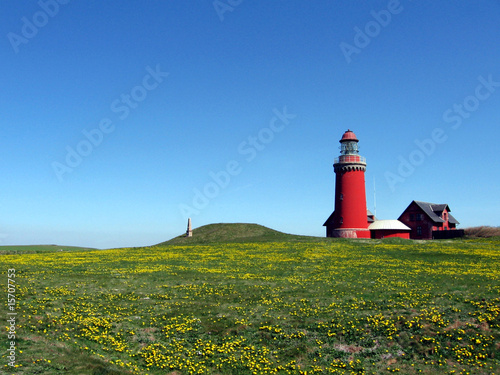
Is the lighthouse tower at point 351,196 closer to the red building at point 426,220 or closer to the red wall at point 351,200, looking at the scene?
the red wall at point 351,200

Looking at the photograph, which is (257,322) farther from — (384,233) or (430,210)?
(430,210)

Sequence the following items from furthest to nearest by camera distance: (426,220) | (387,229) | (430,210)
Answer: (430,210) < (426,220) < (387,229)

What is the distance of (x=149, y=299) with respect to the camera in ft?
88.6

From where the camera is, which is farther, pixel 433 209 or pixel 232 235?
pixel 433 209

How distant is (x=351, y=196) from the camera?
74.6 metres

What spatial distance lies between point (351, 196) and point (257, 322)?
2203 inches

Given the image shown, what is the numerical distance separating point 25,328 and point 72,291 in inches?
315

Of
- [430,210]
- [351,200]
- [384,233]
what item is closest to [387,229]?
[384,233]

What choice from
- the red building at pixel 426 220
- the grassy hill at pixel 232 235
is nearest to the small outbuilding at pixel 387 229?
the red building at pixel 426 220

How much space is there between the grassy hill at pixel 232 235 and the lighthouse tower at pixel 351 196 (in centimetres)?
739

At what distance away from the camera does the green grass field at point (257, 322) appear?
58.4 ft

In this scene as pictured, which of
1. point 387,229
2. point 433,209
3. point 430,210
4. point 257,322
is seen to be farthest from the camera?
point 433,209

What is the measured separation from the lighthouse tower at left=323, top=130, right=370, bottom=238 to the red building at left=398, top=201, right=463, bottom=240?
25.7 meters

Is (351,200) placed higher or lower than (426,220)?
higher
